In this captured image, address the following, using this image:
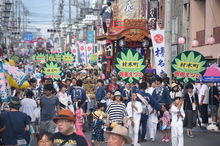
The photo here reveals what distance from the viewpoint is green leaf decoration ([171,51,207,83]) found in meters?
16.0

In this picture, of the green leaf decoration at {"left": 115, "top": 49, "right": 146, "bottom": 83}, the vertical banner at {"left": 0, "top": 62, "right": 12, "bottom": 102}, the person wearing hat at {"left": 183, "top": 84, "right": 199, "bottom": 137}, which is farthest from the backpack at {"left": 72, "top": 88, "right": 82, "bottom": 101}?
the vertical banner at {"left": 0, "top": 62, "right": 12, "bottom": 102}

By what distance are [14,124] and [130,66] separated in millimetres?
6021

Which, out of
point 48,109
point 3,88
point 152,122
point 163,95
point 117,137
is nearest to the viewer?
point 117,137

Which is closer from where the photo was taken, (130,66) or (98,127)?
(98,127)

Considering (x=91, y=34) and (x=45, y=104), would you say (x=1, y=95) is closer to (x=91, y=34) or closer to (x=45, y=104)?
(x=45, y=104)

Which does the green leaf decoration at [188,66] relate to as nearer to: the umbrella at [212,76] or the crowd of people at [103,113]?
the crowd of people at [103,113]

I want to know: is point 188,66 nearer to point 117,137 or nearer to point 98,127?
point 98,127

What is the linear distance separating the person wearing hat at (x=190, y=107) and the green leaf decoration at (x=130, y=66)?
1982 mm

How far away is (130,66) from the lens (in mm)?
15320

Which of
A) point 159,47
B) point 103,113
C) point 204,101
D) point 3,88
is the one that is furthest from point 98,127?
point 159,47

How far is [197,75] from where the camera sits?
16094 mm

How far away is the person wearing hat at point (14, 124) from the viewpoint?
32.5ft

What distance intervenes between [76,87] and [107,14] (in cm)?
1950

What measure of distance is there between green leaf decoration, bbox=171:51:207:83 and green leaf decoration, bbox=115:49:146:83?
1.30 meters
